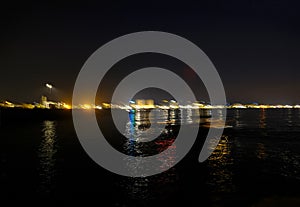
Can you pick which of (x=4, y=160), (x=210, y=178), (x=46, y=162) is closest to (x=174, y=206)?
(x=210, y=178)

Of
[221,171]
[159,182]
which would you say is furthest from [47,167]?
[221,171]

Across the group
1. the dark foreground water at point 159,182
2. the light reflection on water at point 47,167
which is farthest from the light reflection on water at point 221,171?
the light reflection on water at point 47,167

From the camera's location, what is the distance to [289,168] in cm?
2042

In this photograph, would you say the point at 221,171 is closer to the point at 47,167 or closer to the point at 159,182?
the point at 159,182

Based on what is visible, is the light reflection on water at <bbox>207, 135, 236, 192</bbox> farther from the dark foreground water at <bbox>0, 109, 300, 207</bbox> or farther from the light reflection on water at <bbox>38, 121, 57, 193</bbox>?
the light reflection on water at <bbox>38, 121, 57, 193</bbox>

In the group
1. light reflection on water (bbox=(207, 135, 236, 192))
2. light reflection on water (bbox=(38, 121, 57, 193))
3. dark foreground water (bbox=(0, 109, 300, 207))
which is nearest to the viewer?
dark foreground water (bbox=(0, 109, 300, 207))

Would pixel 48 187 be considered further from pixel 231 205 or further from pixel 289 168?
pixel 289 168

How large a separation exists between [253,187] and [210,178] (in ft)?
9.39

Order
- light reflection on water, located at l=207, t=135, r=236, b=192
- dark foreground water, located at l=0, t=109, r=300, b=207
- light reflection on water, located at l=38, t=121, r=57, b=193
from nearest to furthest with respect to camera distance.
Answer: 1. dark foreground water, located at l=0, t=109, r=300, b=207
2. light reflection on water, located at l=207, t=135, r=236, b=192
3. light reflection on water, located at l=38, t=121, r=57, b=193

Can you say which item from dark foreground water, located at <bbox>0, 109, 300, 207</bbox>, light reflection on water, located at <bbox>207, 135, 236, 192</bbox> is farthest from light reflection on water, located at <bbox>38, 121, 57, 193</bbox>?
light reflection on water, located at <bbox>207, 135, 236, 192</bbox>

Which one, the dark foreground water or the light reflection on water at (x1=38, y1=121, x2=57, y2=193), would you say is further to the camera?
the light reflection on water at (x1=38, y1=121, x2=57, y2=193)

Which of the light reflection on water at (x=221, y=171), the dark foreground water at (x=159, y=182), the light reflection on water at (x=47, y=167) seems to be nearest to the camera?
the dark foreground water at (x=159, y=182)

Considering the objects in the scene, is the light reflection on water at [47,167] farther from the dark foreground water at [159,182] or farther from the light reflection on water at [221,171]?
the light reflection on water at [221,171]

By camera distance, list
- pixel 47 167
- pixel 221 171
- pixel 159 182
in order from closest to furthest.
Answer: pixel 159 182 → pixel 221 171 → pixel 47 167
